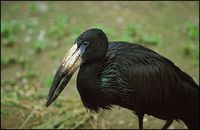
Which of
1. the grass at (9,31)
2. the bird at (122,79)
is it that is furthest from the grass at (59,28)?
the bird at (122,79)

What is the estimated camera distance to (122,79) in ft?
19.5

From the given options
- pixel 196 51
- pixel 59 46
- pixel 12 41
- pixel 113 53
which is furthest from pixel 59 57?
pixel 113 53

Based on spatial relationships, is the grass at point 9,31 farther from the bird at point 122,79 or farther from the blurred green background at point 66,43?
the bird at point 122,79

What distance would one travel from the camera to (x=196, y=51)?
30.1 feet

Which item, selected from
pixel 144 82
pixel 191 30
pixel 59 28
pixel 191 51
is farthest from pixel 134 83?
pixel 59 28

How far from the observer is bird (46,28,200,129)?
5680mm

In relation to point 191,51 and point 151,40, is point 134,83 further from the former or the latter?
point 151,40

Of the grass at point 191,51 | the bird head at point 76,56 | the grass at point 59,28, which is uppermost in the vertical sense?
the grass at point 59,28

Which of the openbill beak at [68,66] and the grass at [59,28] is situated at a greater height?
the grass at [59,28]

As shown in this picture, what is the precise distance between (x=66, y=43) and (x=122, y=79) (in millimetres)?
3889

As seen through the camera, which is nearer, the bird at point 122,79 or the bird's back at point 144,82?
the bird at point 122,79

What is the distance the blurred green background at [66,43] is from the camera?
7.75 metres

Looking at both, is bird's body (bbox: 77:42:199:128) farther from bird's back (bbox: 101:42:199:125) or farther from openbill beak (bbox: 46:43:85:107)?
openbill beak (bbox: 46:43:85:107)

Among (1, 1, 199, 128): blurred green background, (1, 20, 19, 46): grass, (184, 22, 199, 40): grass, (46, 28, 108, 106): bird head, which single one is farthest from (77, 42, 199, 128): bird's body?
(1, 20, 19, 46): grass
